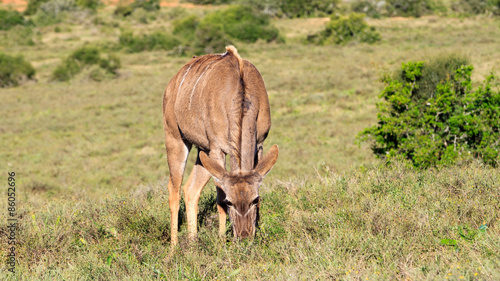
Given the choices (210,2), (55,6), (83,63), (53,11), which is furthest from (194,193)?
(210,2)

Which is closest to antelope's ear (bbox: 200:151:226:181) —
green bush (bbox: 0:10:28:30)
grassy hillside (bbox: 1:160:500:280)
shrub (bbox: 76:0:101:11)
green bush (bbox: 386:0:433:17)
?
grassy hillside (bbox: 1:160:500:280)

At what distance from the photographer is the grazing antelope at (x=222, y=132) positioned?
434 cm

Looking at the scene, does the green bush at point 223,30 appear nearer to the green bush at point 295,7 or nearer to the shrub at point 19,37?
the green bush at point 295,7

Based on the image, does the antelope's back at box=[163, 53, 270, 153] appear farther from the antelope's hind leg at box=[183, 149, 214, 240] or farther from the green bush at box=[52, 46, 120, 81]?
the green bush at box=[52, 46, 120, 81]

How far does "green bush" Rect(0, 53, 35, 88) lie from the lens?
31.2 m

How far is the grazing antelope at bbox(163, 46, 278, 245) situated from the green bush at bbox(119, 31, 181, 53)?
128 ft

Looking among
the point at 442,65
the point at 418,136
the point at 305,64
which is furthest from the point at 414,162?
the point at 305,64

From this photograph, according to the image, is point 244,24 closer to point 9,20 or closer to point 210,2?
point 9,20

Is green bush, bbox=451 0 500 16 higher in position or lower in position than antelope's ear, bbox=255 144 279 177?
lower

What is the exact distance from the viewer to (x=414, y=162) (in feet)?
28.0

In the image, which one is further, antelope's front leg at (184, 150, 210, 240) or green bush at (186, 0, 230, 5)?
green bush at (186, 0, 230, 5)

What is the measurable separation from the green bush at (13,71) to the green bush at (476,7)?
155 ft

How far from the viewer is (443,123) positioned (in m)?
8.91

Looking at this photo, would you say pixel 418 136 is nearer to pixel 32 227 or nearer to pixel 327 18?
pixel 32 227
